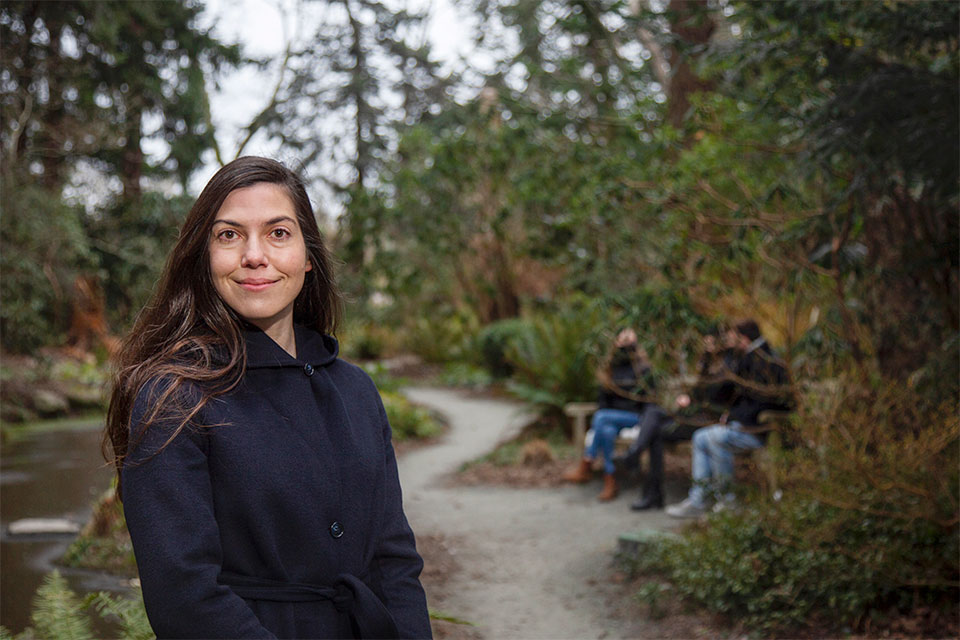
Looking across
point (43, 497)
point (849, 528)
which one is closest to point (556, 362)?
point (43, 497)

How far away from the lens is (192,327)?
1804 millimetres

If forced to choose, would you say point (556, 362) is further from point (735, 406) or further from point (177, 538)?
point (177, 538)

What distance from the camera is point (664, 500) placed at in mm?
7574

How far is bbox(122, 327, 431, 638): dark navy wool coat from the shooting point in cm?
154

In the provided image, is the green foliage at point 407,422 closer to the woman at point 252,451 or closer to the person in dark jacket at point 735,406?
the person in dark jacket at point 735,406

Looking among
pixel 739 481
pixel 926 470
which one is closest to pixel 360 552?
pixel 926 470

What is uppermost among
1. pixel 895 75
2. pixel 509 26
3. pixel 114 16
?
pixel 509 26

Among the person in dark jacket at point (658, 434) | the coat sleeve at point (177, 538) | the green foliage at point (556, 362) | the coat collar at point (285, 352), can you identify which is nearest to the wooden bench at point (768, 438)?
the person in dark jacket at point (658, 434)

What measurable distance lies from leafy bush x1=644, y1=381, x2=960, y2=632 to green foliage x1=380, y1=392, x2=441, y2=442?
6857mm

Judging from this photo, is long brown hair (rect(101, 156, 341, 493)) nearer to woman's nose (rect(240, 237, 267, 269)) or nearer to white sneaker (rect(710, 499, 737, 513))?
woman's nose (rect(240, 237, 267, 269))

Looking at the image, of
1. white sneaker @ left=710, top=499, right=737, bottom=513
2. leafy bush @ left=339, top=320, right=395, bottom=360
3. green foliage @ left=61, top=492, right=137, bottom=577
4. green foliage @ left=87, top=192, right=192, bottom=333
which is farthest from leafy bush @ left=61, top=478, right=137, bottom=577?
leafy bush @ left=339, top=320, right=395, bottom=360

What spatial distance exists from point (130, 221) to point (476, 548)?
8.46m

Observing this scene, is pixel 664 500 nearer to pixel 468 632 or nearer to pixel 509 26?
pixel 468 632

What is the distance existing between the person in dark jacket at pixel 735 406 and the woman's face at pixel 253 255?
4596mm
